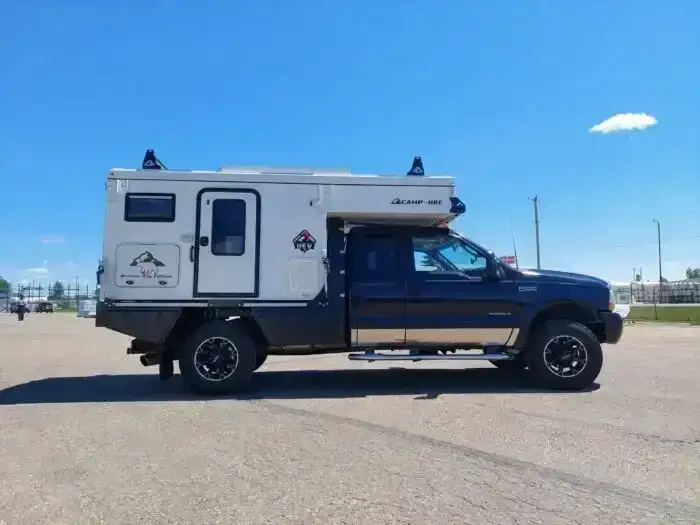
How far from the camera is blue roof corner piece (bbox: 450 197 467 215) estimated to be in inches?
313

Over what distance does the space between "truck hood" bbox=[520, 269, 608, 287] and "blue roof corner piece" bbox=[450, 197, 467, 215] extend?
4.05 ft

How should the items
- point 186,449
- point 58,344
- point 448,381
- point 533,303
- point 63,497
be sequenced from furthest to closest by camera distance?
point 58,344, point 448,381, point 533,303, point 186,449, point 63,497

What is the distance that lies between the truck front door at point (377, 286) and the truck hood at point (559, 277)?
5.76ft

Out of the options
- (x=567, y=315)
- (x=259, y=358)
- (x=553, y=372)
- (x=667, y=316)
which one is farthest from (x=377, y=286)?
(x=667, y=316)

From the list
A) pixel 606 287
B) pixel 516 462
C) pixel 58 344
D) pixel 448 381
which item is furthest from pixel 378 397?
pixel 58 344

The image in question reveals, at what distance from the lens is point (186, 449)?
5.10m

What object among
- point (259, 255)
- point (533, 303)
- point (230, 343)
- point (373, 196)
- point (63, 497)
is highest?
point (373, 196)

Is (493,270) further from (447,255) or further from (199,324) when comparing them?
(199,324)

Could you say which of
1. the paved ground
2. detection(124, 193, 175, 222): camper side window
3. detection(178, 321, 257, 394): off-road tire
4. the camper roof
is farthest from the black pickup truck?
detection(124, 193, 175, 222): camper side window

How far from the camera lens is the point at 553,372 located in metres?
7.92

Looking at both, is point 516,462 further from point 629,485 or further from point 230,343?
point 230,343

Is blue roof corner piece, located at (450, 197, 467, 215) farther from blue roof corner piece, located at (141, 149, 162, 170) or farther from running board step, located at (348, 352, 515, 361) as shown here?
blue roof corner piece, located at (141, 149, 162, 170)

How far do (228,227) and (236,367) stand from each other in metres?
1.88

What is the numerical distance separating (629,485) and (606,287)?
455cm
